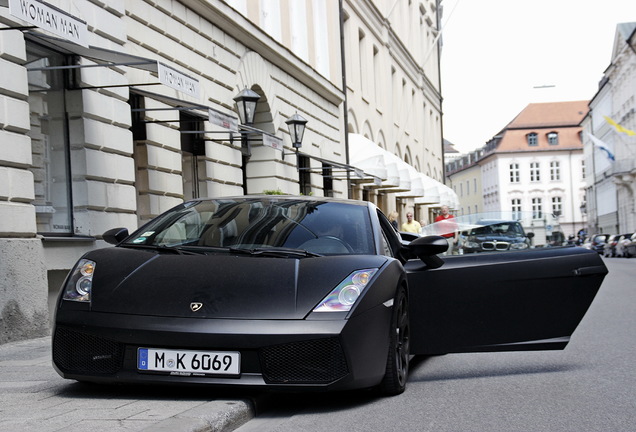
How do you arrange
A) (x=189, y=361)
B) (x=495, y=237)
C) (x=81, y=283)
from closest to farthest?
(x=189, y=361) → (x=81, y=283) → (x=495, y=237)

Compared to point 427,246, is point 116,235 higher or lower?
higher

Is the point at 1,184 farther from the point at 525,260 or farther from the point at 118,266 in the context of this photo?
the point at 525,260

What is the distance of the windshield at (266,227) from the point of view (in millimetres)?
5883

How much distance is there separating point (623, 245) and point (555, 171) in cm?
6067

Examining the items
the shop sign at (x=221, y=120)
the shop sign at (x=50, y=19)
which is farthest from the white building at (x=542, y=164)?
the shop sign at (x=50, y=19)

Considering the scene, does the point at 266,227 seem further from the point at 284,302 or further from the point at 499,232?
the point at 499,232

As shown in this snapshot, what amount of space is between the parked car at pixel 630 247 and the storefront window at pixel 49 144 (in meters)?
42.0

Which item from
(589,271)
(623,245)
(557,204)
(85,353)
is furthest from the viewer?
(557,204)

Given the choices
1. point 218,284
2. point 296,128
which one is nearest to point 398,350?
point 218,284

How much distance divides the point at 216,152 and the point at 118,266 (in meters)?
11.0

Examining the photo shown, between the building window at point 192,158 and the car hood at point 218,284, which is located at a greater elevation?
the building window at point 192,158

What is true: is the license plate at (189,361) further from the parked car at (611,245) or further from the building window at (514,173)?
the building window at (514,173)

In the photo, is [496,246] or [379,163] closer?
[496,246]

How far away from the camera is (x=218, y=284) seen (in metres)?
5.20
